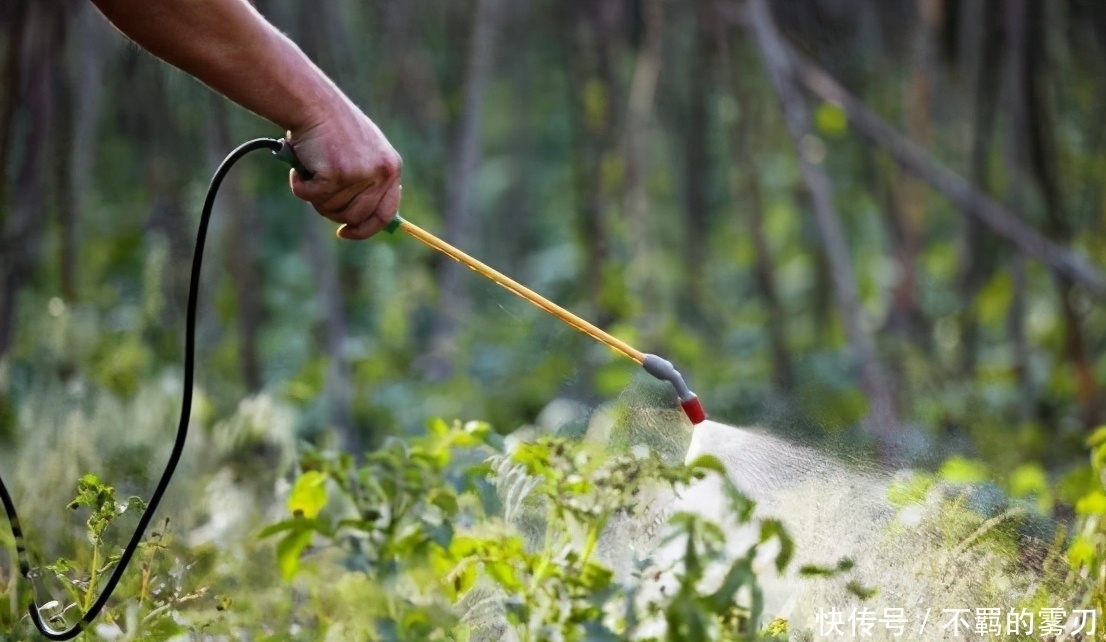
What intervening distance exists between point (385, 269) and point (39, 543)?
3.18 meters

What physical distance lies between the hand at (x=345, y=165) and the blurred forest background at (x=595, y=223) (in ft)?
2.43

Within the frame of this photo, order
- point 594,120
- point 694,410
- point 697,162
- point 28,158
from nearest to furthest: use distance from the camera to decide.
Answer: point 694,410
point 28,158
point 594,120
point 697,162

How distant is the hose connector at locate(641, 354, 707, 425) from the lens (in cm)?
139

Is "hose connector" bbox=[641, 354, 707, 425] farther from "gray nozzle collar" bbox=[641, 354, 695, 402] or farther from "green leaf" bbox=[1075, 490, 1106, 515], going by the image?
"green leaf" bbox=[1075, 490, 1106, 515]

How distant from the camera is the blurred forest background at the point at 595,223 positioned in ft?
10.8

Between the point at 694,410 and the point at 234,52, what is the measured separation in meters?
0.65

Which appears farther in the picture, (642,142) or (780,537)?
(642,142)

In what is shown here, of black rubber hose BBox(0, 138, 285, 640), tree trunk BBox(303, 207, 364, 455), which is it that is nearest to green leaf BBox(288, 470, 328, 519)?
black rubber hose BBox(0, 138, 285, 640)

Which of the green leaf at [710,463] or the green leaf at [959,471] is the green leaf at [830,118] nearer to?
the green leaf at [959,471]

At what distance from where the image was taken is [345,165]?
1465 millimetres

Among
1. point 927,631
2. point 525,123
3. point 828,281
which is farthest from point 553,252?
point 927,631

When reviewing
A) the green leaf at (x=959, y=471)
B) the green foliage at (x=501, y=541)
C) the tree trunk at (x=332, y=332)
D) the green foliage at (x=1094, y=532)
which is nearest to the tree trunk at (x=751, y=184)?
the tree trunk at (x=332, y=332)

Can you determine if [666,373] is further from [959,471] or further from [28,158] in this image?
[28,158]

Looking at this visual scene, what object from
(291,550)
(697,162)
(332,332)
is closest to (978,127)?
(697,162)
